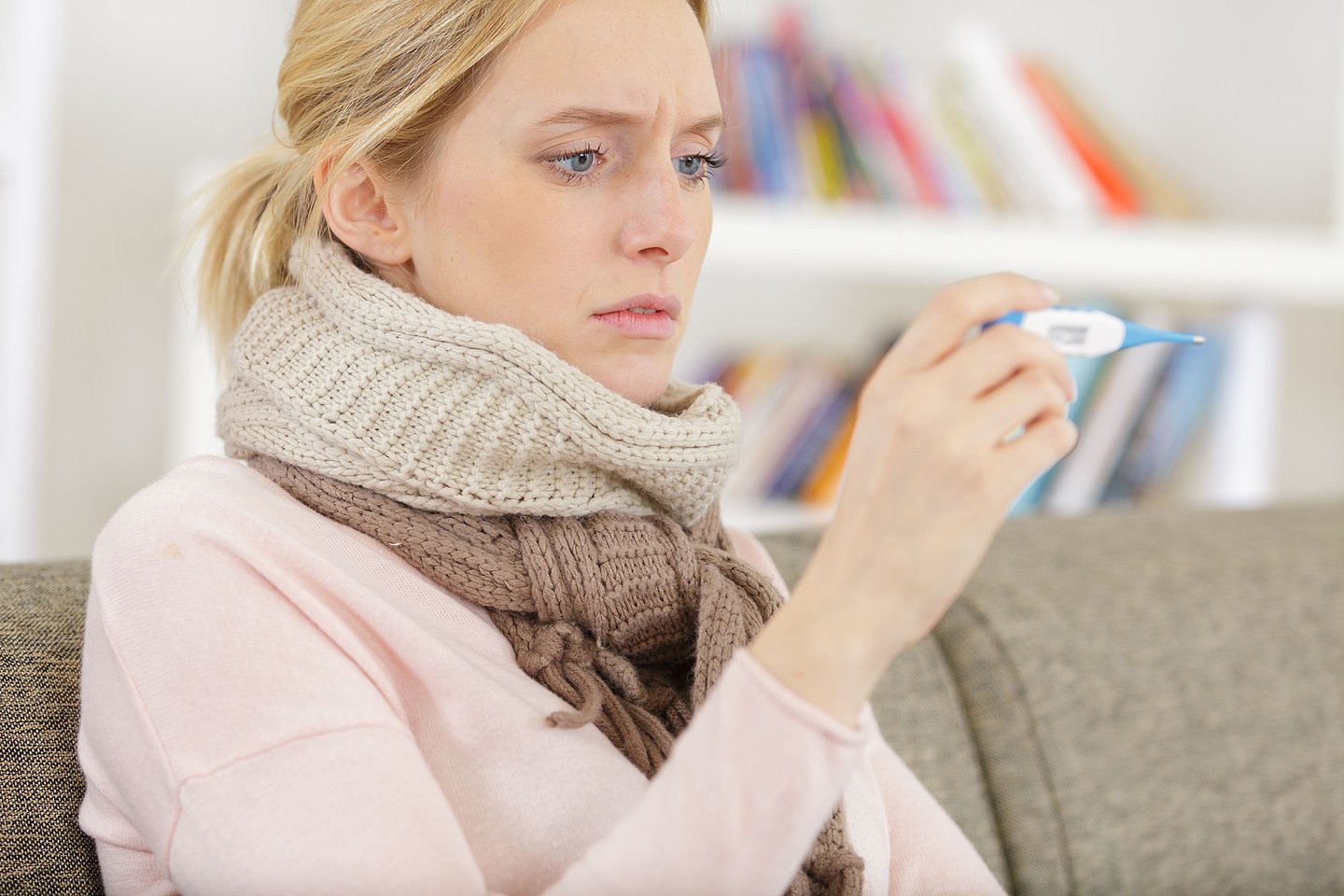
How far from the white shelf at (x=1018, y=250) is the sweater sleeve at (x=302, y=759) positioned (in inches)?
52.3

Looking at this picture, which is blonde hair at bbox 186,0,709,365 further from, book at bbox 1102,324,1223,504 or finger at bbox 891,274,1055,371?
book at bbox 1102,324,1223,504

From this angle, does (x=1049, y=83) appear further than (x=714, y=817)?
Yes

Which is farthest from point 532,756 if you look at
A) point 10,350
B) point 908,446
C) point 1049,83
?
point 1049,83

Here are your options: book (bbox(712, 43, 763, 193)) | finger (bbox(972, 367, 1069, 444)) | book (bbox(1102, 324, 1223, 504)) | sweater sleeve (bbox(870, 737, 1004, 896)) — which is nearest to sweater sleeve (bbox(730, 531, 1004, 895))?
sweater sleeve (bbox(870, 737, 1004, 896))

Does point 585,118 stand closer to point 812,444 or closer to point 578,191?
point 578,191

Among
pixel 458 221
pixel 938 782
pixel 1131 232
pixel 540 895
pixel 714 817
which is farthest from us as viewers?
pixel 1131 232

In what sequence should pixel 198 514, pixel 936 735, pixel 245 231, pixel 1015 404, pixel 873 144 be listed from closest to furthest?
pixel 1015 404, pixel 198 514, pixel 245 231, pixel 936 735, pixel 873 144

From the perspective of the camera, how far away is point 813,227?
2076 mm

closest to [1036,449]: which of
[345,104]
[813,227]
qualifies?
[345,104]

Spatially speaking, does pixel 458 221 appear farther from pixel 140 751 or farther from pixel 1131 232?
pixel 1131 232

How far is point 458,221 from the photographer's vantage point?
91cm

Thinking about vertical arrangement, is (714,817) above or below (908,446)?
below

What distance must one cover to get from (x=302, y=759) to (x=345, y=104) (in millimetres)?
470

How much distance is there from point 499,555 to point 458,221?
225 mm
